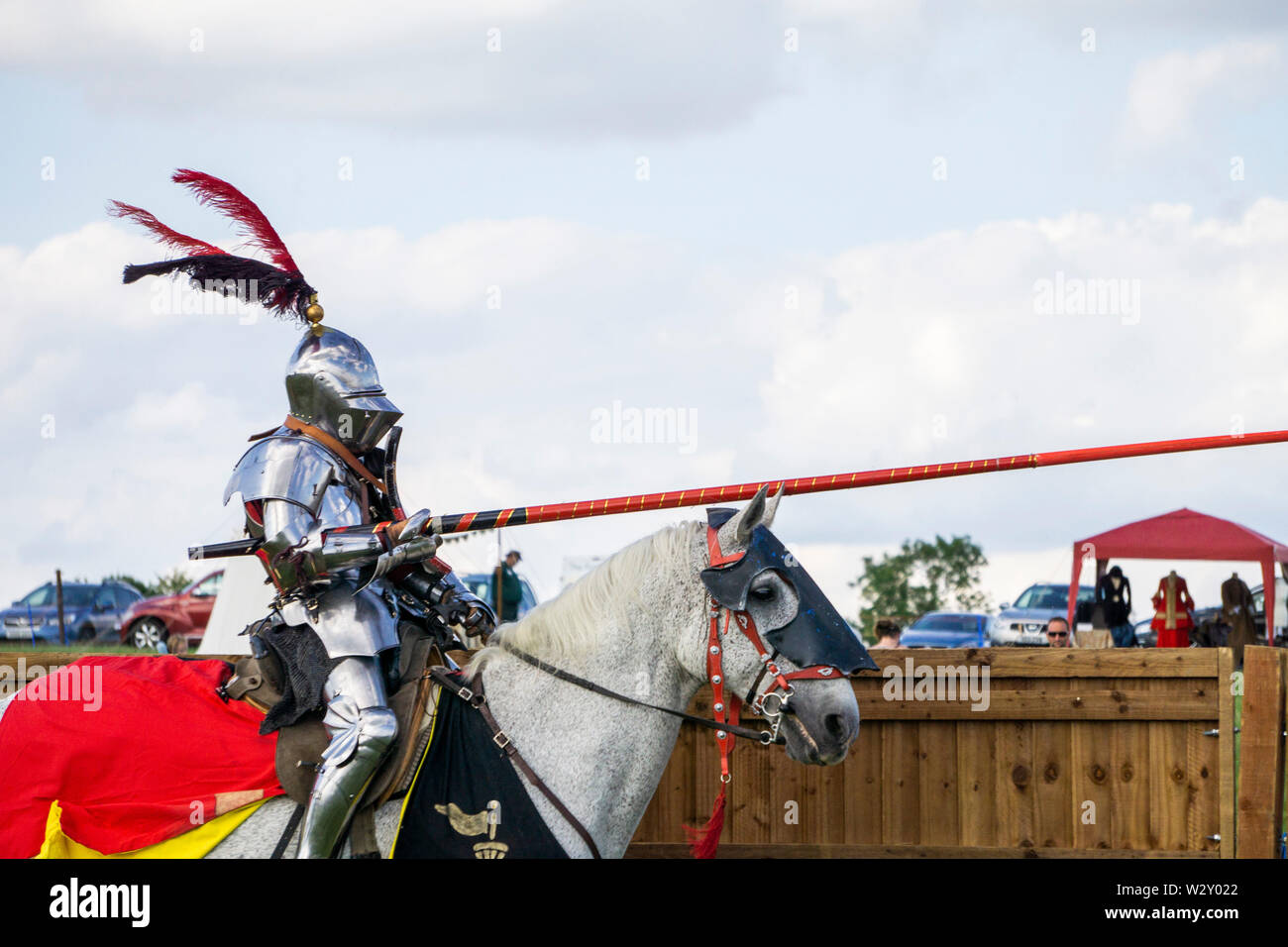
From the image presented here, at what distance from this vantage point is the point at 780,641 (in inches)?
191

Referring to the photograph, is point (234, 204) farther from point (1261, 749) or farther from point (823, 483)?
point (1261, 749)

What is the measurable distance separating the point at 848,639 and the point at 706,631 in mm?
517

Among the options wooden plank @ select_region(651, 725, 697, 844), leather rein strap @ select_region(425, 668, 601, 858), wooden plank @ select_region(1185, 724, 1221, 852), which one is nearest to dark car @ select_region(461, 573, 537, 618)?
wooden plank @ select_region(651, 725, 697, 844)

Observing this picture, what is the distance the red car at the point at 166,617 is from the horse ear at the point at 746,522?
2411 centimetres

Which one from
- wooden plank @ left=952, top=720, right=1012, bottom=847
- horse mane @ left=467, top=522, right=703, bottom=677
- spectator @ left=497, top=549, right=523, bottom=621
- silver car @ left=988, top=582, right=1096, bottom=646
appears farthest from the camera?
silver car @ left=988, top=582, right=1096, bottom=646

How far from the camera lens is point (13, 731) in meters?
5.27

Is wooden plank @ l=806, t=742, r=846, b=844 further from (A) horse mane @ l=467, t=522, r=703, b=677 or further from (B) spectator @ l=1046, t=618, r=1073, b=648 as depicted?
(B) spectator @ l=1046, t=618, r=1073, b=648

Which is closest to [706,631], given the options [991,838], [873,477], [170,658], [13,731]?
[873,477]

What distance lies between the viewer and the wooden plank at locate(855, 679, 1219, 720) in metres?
7.25

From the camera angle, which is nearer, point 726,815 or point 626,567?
point 626,567

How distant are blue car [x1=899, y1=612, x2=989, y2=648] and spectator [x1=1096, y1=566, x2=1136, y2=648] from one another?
5460mm

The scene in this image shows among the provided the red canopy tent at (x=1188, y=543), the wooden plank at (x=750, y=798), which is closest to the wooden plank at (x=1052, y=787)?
the wooden plank at (x=750, y=798)
